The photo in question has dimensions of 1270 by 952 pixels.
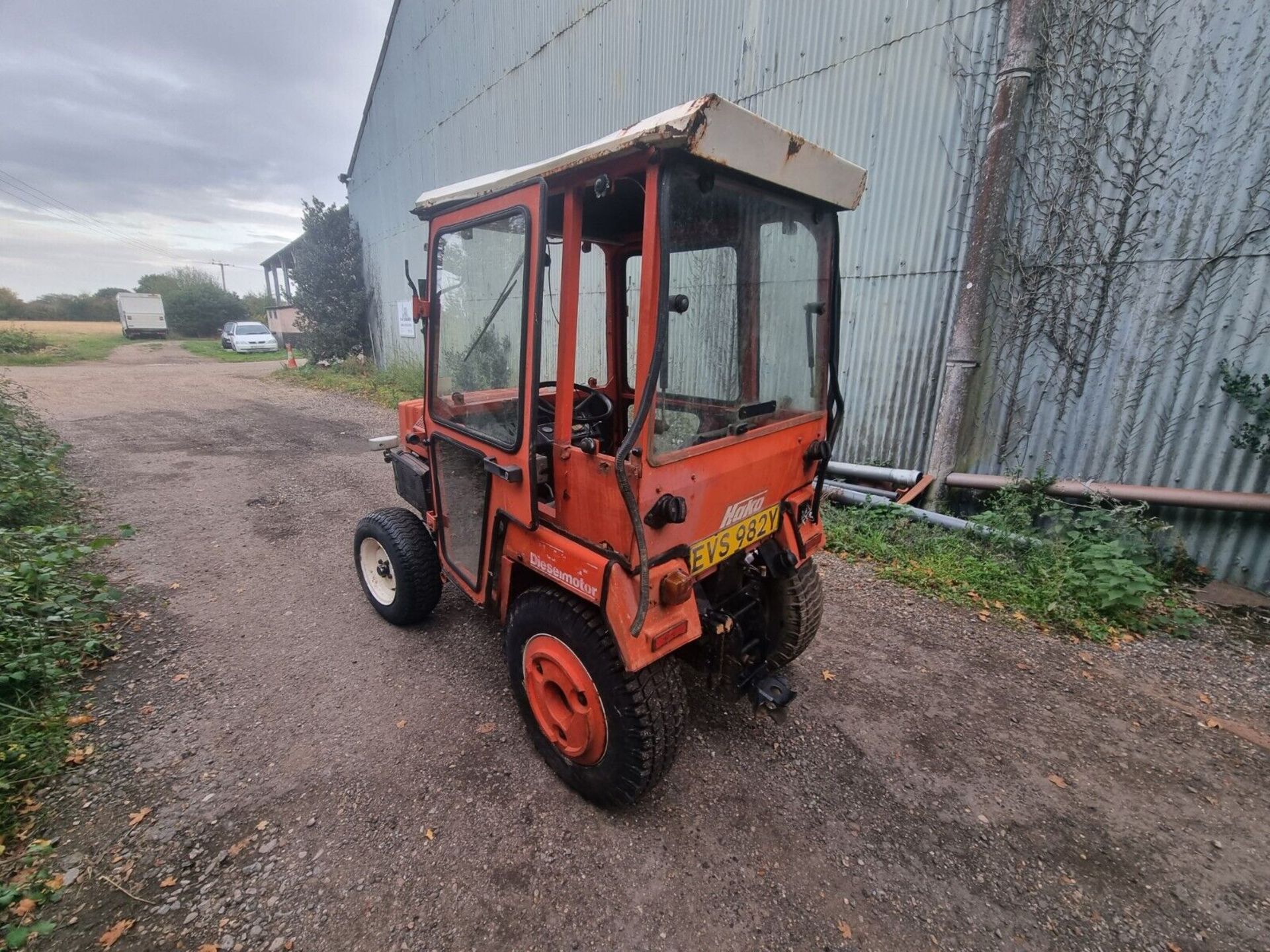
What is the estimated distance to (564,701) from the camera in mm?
2242

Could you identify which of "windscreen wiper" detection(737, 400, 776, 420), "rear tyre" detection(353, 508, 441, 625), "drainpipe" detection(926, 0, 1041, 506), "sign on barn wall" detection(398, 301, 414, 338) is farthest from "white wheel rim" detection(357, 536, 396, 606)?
"sign on barn wall" detection(398, 301, 414, 338)

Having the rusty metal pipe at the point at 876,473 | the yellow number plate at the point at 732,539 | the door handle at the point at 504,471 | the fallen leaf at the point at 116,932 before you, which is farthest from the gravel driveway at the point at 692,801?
the rusty metal pipe at the point at 876,473

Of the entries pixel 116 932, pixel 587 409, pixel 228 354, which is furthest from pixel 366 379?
pixel 228 354

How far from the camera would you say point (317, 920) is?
1.77 metres

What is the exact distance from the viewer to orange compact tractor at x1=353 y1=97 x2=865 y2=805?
67.2 inches

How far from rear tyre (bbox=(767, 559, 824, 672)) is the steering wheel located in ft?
4.20

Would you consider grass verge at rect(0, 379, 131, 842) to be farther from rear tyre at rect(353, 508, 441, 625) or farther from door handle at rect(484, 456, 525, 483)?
door handle at rect(484, 456, 525, 483)

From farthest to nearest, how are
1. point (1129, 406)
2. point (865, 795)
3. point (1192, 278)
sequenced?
point (1129, 406)
point (1192, 278)
point (865, 795)

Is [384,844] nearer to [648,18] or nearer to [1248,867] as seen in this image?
[1248,867]

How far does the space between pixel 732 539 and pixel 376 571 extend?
8.54 feet

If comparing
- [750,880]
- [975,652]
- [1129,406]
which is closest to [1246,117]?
[1129,406]

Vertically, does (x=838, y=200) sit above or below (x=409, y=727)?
above

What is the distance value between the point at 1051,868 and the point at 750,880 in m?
1.16

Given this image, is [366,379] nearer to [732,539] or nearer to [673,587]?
[732,539]
